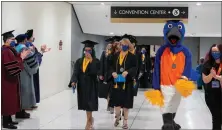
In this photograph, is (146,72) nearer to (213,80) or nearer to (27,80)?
(27,80)

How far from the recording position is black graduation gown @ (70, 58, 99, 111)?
5.18 meters

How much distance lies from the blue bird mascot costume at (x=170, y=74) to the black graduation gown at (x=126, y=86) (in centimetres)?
125

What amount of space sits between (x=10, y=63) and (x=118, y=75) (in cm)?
175

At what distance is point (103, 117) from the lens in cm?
667

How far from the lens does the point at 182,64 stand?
4.12m

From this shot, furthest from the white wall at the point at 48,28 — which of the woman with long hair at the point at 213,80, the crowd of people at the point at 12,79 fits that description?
the woman with long hair at the point at 213,80

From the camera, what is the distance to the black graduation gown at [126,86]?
17.9 ft

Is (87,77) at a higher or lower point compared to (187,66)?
lower

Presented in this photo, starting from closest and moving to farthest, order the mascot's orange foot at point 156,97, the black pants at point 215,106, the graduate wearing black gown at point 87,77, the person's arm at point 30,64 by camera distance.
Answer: the mascot's orange foot at point 156,97
the black pants at point 215,106
the graduate wearing black gown at point 87,77
the person's arm at point 30,64

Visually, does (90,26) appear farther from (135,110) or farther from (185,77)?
(185,77)

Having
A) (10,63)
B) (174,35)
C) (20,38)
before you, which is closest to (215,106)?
(174,35)

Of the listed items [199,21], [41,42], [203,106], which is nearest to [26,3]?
[41,42]

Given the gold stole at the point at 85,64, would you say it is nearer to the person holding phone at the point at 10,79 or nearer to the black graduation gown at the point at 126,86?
the black graduation gown at the point at 126,86

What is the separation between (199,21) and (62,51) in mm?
5029
